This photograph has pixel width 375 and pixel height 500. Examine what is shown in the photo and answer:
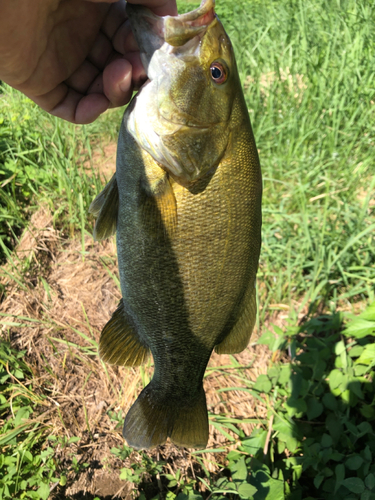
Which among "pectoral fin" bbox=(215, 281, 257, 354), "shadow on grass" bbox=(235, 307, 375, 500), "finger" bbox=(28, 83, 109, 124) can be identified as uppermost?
"finger" bbox=(28, 83, 109, 124)

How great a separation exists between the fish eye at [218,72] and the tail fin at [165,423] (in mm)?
1372

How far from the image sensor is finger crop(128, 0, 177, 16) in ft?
4.84

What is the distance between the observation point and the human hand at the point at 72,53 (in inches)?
60.6

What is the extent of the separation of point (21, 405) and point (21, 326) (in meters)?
0.59

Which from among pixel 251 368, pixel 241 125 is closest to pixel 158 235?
pixel 241 125

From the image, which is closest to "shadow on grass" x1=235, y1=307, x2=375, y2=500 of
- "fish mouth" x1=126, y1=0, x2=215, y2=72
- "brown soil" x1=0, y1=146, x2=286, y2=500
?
"brown soil" x1=0, y1=146, x2=286, y2=500

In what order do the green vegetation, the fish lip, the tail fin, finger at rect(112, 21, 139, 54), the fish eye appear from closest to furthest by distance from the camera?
the fish lip, the fish eye, the tail fin, finger at rect(112, 21, 139, 54), the green vegetation

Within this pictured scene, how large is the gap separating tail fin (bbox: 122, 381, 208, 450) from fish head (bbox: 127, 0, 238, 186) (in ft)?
3.32

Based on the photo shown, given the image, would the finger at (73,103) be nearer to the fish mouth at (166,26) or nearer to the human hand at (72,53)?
the human hand at (72,53)

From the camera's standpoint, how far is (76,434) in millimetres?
2514

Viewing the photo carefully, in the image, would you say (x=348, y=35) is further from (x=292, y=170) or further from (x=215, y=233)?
(x=215, y=233)

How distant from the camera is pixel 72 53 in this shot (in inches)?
72.2

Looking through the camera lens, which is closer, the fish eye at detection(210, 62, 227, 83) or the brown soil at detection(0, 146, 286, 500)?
the fish eye at detection(210, 62, 227, 83)

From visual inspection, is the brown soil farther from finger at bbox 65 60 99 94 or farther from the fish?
finger at bbox 65 60 99 94
